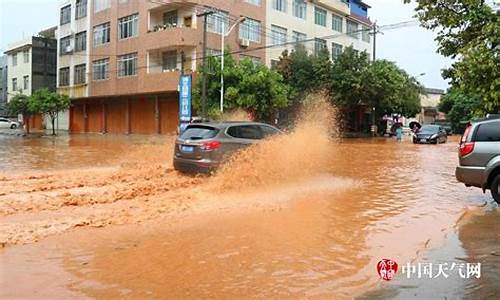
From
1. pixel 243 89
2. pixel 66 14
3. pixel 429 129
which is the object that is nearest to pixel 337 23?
pixel 429 129

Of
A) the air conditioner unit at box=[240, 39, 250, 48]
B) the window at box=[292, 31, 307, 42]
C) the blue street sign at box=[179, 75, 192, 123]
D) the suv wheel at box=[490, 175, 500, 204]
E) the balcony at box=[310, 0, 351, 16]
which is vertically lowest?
the suv wheel at box=[490, 175, 500, 204]

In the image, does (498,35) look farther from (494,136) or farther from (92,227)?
(92,227)

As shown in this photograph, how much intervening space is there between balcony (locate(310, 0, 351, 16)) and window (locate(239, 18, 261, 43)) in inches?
380

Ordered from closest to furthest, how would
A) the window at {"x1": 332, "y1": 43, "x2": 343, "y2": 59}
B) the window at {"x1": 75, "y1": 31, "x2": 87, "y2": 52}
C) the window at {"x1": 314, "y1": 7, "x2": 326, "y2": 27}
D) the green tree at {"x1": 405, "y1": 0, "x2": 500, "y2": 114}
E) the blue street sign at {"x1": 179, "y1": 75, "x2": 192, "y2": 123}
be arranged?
the green tree at {"x1": 405, "y1": 0, "x2": 500, "y2": 114} < the blue street sign at {"x1": 179, "y1": 75, "x2": 192, "y2": 123} < the window at {"x1": 75, "y1": 31, "x2": 87, "y2": 52} < the window at {"x1": 314, "y1": 7, "x2": 326, "y2": 27} < the window at {"x1": 332, "y1": 43, "x2": 343, "y2": 59}

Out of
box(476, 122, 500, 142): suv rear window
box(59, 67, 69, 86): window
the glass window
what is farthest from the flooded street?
the glass window

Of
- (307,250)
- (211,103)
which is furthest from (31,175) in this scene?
(211,103)

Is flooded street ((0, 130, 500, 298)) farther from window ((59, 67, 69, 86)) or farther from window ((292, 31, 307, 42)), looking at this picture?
window ((59, 67, 69, 86))

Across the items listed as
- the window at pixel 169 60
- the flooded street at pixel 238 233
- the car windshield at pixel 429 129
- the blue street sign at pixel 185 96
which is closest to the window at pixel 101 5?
the window at pixel 169 60

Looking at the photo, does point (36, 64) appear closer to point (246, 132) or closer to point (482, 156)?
point (246, 132)

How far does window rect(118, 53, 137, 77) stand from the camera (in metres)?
40.2

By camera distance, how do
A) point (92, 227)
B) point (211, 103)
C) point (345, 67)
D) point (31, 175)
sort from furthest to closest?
1. point (345, 67)
2. point (211, 103)
3. point (31, 175)
4. point (92, 227)

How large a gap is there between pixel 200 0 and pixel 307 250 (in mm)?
31997

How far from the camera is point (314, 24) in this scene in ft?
160

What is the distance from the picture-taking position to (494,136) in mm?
9742
